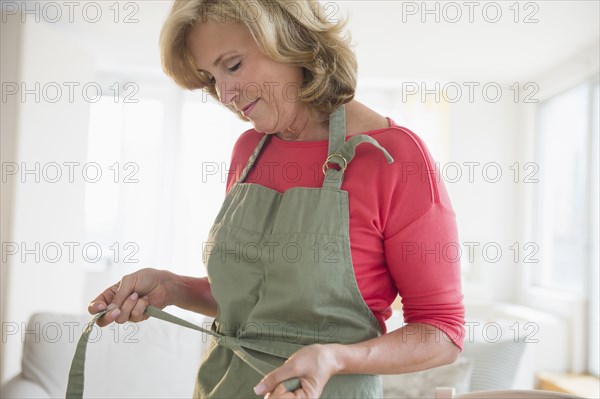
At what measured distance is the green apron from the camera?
3.29 feet

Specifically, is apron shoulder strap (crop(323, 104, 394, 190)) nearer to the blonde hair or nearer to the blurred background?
the blonde hair

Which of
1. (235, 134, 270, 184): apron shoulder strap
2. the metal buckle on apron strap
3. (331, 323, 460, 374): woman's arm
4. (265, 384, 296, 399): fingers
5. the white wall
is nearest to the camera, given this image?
(265, 384, 296, 399): fingers

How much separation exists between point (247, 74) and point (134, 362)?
163 centimetres

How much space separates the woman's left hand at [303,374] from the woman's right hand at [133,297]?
0.37 meters

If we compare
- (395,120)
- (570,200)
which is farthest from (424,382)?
(395,120)

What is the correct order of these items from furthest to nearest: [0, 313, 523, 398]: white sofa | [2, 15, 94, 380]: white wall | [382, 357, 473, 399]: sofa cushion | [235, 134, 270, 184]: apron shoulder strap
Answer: [2, 15, 94, 380]: white wall → [0, 313, 523, 398]: white sofa → [382, 357, 473, 399]: sofa cushion → [235, 134, 270, 184]: apron shoulder strap

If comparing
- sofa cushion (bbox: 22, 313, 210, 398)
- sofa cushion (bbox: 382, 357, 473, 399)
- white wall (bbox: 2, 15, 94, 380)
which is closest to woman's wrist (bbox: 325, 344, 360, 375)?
sofa cushion (bbox: 382, 357, 473, 399)

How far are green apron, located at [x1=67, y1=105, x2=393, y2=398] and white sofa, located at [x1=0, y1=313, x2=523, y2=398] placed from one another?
1371mm

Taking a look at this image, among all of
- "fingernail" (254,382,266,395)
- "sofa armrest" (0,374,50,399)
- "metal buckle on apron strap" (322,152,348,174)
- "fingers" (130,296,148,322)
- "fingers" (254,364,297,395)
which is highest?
"metal buckle on apron strap" (322,152,348,174)

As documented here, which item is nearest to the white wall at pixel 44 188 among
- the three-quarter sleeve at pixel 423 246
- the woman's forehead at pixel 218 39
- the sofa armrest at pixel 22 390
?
the sofa armrest at pixel 22 390

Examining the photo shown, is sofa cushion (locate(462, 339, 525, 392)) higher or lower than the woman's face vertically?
lower

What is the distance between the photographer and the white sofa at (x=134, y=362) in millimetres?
2383

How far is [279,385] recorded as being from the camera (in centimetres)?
81

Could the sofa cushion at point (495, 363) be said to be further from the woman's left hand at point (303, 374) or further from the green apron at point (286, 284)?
the woman's left hand at point (303, 374)
